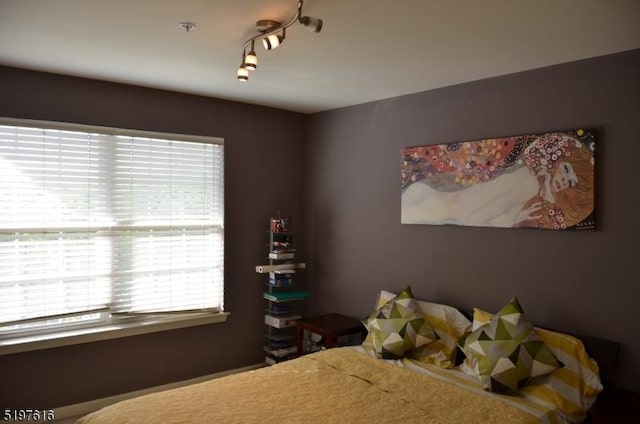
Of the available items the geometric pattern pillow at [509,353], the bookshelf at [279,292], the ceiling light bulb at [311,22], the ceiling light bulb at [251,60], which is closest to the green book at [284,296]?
the bookshelf at [279,292]

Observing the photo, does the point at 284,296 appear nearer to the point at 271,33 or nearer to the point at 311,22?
the point at 271,33

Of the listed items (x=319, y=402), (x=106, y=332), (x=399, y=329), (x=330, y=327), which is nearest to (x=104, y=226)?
(x=106, y=332)

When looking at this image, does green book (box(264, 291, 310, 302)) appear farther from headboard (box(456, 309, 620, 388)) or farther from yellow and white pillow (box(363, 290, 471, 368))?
headboard (box(456, 309, 620, 388))

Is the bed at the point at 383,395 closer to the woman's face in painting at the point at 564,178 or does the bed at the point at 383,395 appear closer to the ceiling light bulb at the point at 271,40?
the woman's face in painting at the point at 564,178

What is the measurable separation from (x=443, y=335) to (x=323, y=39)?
2.08m

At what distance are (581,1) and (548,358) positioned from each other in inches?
71.8

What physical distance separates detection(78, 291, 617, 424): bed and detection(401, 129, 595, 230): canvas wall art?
679 millimetres

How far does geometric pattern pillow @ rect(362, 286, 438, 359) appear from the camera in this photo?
3156 mm

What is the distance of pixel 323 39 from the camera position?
2471mm

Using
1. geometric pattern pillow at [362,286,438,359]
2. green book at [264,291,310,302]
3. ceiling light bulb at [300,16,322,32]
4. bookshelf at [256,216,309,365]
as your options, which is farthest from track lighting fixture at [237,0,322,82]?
green book at [264,291,310,302]

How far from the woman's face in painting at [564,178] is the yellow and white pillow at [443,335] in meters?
1.06

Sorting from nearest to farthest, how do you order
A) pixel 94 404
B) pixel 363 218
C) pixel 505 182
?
pixel 505 182, pixel 94 404, pixel 363 218

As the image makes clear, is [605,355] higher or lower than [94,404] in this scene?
higher

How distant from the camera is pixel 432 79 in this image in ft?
10.7
